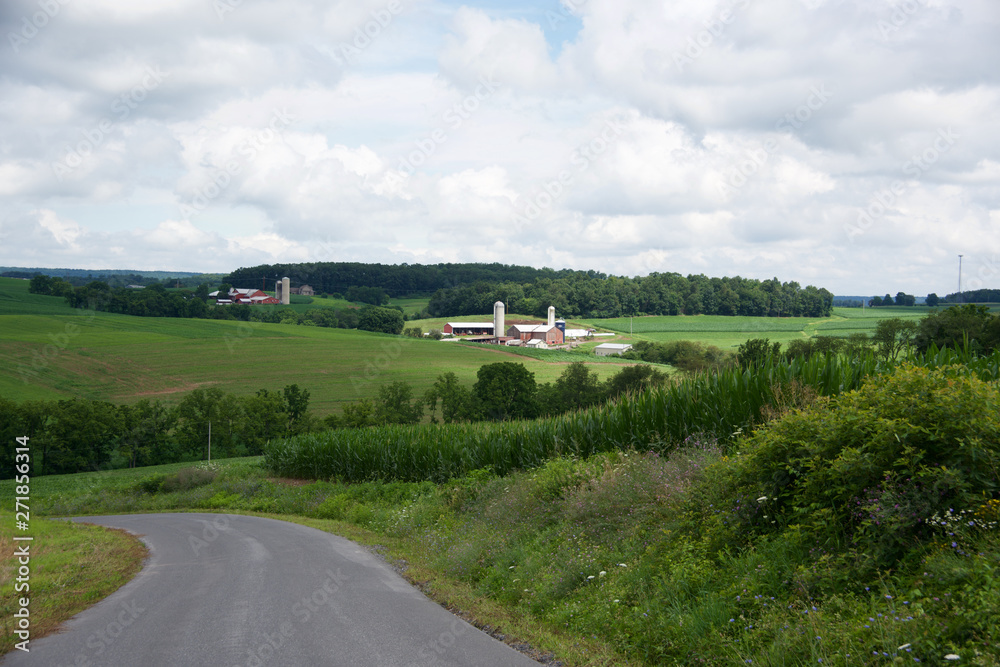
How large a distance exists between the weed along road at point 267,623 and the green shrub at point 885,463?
3033 mm

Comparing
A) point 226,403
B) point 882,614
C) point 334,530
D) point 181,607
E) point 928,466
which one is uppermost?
point 928,466

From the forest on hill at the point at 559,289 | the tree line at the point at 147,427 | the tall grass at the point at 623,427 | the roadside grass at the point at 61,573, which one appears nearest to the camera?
the roadside grass at the point at 61,573

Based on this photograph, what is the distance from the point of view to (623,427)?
564 inches

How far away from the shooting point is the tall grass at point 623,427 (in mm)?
10094

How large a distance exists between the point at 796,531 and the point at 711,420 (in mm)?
6019

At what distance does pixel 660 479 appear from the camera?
903 cm

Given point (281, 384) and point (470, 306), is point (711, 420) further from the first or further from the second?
point (470, 306)

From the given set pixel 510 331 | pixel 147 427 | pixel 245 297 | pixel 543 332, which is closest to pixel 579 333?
pixel 543 332

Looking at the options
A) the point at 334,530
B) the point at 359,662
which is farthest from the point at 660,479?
the point at 334,530

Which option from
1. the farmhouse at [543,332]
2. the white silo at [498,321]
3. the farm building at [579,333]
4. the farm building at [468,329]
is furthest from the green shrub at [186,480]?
the farm building at [468,329]

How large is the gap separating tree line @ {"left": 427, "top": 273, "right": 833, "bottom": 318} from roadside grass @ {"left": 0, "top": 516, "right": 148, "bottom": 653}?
10108cm

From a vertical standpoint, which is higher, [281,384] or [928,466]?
[928,466]

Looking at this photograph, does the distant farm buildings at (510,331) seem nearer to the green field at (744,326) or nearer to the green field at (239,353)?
the green field at (744,326)

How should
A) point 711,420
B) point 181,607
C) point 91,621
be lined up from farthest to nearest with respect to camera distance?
point 711,420 → point 181,607 → point 91,621
